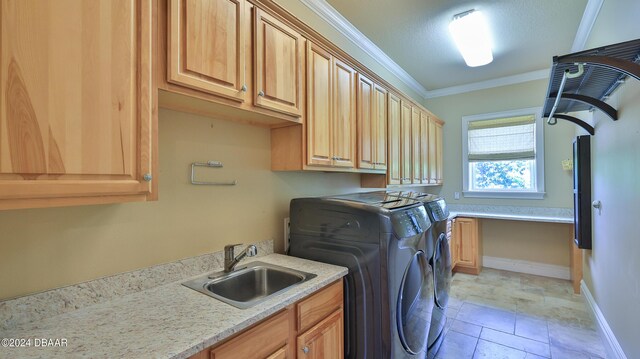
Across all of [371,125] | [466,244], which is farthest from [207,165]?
[466,244]

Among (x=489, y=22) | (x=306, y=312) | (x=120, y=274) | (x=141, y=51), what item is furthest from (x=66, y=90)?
(x=489, y=22)

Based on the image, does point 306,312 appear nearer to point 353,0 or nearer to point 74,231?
point 74,231

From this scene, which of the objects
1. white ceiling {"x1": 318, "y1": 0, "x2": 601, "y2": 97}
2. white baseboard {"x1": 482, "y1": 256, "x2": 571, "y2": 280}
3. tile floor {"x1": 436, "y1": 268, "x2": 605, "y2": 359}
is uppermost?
white ceiling {"x1": 318, "y1": 0, "x2": 601, "y2": 97}

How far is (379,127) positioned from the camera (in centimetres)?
271

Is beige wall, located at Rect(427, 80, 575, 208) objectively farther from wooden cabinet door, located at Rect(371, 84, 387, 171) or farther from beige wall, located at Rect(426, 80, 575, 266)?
wooden cabinet door, located at Rect(371, 84, 387, 171)

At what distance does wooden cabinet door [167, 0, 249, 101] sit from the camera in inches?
44.4

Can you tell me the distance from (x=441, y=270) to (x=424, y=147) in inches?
75.7

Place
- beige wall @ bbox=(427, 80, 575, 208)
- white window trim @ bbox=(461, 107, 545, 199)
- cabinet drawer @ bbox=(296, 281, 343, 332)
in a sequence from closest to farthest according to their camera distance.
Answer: cabinet drawer @ bbox=(296, 281, 343, 332), beige wall @ bbox=(427, 80, 575, 208), white window trim @ bbox=(461, 107, 545, 199)

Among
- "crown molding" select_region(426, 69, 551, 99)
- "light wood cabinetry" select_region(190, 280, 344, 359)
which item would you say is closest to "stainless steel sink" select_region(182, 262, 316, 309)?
"light wood cabinetry" select_region(190, 280, 344, 359)

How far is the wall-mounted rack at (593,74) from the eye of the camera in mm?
1348

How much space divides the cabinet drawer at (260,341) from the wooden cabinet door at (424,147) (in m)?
2.98

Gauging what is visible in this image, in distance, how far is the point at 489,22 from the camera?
2.72 metres

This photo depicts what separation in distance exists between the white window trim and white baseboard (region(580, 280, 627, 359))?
153 centimetres

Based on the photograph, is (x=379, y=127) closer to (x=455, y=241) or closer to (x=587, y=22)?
(x=587, y=22)
